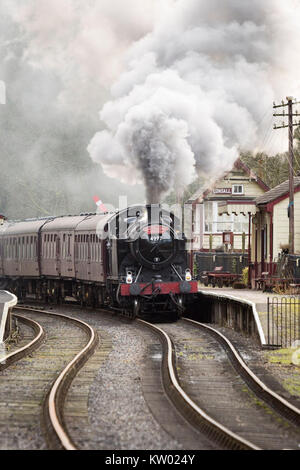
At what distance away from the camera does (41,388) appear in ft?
34.4

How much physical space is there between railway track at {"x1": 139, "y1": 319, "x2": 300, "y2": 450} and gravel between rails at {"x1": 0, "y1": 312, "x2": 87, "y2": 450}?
180 centimetres

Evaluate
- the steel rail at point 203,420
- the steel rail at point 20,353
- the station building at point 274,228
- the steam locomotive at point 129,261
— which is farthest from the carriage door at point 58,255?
the steel rail at point 203,420

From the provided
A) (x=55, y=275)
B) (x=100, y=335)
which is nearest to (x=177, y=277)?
(x=100, y=335)

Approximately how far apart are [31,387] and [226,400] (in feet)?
9.52

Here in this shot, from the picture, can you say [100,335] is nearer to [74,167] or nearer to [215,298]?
[215,298]

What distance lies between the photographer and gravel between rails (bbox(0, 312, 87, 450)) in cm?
771

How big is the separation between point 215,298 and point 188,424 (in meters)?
12.6

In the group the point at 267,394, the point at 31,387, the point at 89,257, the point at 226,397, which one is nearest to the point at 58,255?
the point at 89,257

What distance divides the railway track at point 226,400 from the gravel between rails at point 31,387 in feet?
5.90

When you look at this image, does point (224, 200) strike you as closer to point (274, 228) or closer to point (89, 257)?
point (274, 228)

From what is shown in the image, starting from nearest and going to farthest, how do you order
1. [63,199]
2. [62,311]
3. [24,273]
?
1. [62,311]
2. [24,273]
3. [63,199]

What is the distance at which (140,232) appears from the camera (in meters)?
18.8

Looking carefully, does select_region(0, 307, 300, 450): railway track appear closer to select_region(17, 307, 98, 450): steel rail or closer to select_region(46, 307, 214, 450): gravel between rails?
select_region(17, 307, 98, 450): steel rail
